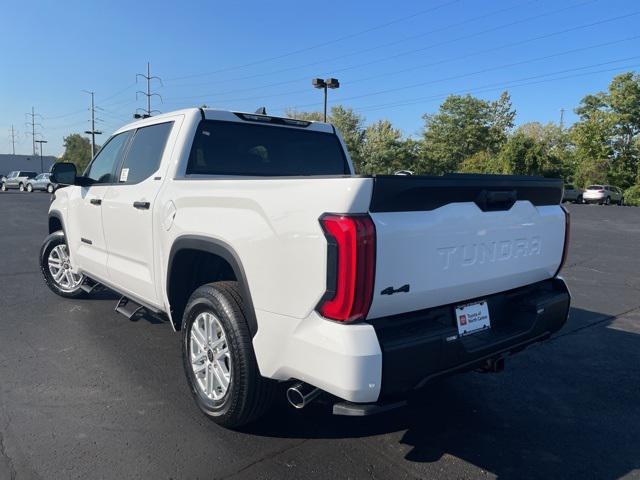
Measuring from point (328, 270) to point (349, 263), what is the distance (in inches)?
4.1

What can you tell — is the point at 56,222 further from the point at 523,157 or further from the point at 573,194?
the point at 523,157

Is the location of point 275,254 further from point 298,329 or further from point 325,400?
point 325,400

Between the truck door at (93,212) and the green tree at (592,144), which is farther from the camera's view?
the green tree at (592,144)

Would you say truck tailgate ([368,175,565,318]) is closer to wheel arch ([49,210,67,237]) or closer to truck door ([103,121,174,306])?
truck door ([103,121,174,306])

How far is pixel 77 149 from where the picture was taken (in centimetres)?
8156

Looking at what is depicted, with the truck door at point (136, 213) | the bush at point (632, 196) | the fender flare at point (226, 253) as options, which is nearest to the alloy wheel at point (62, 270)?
the truck door at point (136, 213)

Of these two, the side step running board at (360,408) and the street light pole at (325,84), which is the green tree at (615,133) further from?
the side step running board at (360,408)

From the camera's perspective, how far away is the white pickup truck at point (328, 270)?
222 cm

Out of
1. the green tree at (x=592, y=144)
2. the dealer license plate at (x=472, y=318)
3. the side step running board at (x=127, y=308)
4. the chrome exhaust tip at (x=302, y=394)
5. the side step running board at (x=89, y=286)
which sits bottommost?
the side step running board at (x=89, y=286)

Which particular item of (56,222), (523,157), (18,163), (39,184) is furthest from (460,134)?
(18,163)

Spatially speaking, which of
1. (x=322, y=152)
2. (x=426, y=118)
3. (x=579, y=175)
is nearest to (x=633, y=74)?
(x=579, y=175)

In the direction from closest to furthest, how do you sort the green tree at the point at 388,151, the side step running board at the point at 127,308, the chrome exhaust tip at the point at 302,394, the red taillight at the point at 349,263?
the red taillight at the point at 349,263 < the chrome exhaust tip at the point at 302,394 < the side step running board at the point at 127,308 < the green tree at the point at 388,151

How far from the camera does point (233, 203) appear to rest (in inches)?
109

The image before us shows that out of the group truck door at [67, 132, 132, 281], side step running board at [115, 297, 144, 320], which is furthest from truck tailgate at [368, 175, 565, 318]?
truck door at [67, 132, 132, 281]
